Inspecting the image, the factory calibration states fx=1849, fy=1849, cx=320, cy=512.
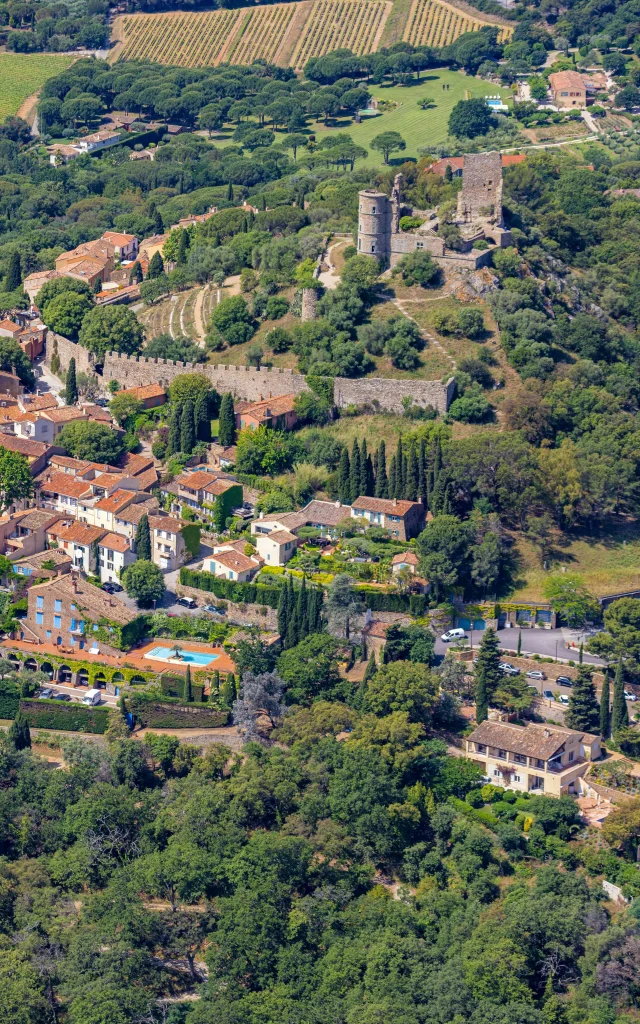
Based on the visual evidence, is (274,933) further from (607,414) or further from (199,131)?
(199,131)

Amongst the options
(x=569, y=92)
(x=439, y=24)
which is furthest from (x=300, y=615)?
(x=439, y=24)

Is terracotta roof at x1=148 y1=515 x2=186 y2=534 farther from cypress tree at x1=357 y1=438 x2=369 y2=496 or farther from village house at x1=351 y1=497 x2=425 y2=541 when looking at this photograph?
cypress tree at x1=357 y1=438 x2=369 y2=496

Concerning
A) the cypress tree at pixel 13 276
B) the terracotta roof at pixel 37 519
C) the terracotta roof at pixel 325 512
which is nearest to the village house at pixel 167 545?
the terracotta roof at pixel 325 512

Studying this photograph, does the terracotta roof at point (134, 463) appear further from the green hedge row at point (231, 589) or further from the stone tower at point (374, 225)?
the stone tower at point (374, 225)

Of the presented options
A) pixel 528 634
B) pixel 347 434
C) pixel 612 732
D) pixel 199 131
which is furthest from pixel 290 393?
pixel 199 131

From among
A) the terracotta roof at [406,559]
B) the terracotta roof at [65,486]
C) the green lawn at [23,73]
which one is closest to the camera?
the terracotta roof at [406,559]

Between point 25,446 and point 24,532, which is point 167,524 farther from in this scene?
point 25,446

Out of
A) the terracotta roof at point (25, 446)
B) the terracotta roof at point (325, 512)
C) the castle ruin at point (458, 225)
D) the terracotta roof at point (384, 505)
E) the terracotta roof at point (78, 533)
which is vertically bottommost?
the terracotta roof at point (78, 533)
